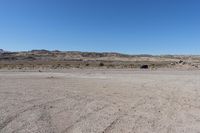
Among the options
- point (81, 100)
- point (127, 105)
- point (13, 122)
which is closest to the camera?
point (13, 122)

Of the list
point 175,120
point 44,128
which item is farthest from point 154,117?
point 44,128

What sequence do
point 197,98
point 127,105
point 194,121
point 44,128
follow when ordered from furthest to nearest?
point 197,98, point 127,105, point 194,121, point 44,128

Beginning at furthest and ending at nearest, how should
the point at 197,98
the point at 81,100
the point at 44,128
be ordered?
the point at 197,98, the point at 81,100, the point at 44,128

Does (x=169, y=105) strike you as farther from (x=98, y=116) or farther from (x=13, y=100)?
(x=13, y=100)

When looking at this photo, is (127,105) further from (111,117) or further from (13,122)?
(13,122)

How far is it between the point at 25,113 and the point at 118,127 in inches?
145

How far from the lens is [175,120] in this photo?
35.0ft

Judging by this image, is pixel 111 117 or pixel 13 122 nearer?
pixel 13 122

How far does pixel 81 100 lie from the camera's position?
14852 millimetres

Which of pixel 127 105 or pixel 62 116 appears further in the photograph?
pixel 127 105

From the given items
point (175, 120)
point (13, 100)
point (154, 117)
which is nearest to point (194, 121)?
point (175, 120)

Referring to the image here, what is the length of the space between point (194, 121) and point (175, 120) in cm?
63

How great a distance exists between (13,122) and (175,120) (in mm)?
5387

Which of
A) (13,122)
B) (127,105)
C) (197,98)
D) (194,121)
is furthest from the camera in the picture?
(197,98)
